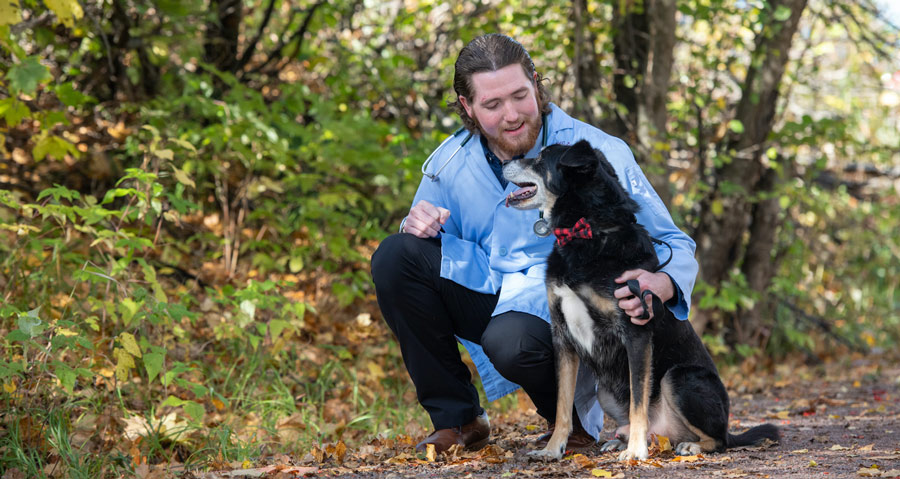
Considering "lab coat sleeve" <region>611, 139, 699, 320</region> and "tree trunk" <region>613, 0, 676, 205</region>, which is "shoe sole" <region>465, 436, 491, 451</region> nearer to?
"lab coat sleeve" <region>611, 139, 699, 320</region>

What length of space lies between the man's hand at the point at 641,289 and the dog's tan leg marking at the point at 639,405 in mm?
138

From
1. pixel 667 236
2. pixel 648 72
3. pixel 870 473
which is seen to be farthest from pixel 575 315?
pixel 648 72

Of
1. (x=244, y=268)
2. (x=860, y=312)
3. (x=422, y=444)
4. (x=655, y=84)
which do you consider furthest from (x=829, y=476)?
(x=860, y=312)

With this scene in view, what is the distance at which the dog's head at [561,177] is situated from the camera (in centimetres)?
293

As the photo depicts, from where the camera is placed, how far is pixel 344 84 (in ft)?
20.1

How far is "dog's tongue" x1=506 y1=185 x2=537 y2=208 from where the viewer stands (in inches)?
122

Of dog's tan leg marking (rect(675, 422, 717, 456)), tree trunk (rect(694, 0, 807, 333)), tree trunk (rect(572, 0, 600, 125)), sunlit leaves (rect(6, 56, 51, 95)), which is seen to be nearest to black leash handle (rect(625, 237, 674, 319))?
dog's tan leg marking (rect(675, 422, 717, 456))

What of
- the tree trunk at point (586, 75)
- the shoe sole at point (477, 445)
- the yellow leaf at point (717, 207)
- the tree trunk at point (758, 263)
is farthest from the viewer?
the tree trunk at point (758, 263)

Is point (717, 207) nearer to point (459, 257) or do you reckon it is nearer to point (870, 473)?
point (459, 257)

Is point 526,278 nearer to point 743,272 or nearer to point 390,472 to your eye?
point 390,472

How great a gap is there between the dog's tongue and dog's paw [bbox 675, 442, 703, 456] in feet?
3.76

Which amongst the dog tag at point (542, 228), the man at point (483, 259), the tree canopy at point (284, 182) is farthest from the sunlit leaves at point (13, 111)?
the dog tag at point (542, 228)

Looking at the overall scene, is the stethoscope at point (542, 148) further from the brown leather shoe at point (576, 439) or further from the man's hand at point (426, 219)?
the brown leather shoe at point (576, 439)

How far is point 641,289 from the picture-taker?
2.79 metres
